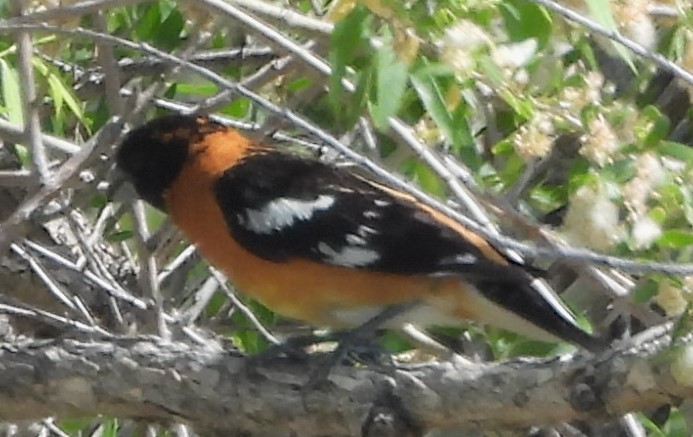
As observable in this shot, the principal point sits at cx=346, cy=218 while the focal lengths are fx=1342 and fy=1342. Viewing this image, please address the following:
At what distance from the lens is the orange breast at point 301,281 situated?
2422mm

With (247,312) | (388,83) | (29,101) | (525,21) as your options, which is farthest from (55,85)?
(525,21)

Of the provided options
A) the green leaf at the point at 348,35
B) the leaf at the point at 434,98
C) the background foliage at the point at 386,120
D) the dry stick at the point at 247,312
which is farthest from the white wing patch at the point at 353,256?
the green leaf at the point at 348,35

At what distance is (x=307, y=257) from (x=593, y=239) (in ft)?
2.24

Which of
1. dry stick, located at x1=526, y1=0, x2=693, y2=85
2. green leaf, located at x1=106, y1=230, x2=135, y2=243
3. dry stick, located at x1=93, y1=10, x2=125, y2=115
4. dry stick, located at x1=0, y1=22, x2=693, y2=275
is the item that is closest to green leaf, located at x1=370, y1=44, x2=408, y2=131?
dry stick, located at x1=0, y1=22, x2=693, y2=275

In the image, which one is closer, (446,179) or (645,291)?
(645,291)

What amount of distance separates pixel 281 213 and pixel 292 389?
410 millimetres

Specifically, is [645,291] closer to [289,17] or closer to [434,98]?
[434,98]

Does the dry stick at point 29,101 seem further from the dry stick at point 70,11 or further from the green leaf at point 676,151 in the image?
the green leaf at point 676,151

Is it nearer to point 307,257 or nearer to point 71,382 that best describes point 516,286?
point 307,257

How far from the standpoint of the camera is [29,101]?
94.7 inches

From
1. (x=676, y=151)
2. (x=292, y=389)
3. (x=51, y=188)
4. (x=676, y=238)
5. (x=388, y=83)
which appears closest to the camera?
(x=388, y=83)

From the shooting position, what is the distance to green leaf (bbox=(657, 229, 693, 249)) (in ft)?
6.42

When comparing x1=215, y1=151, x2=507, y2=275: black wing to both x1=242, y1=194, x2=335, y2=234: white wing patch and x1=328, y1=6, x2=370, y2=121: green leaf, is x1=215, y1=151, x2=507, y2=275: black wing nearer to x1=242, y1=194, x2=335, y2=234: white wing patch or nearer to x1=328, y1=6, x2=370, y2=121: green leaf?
x1=242, y1=194, x2=335, y2=234: white wing patch

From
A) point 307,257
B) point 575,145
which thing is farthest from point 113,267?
point 575,145
